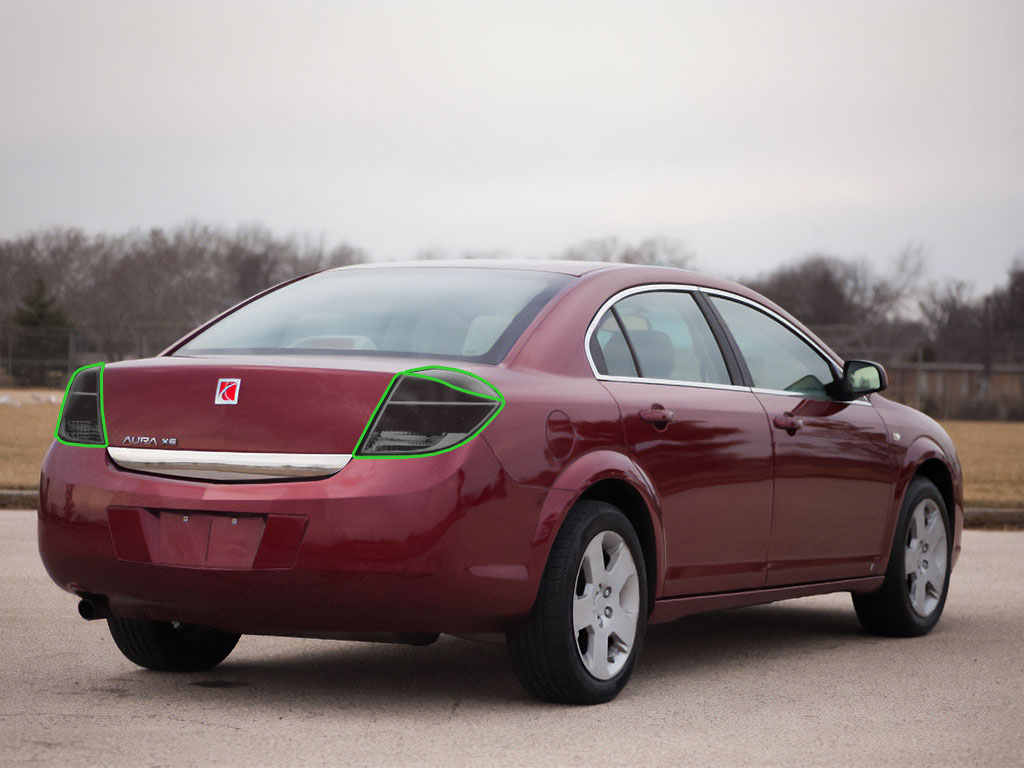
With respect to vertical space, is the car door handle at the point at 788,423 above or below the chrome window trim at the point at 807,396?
below

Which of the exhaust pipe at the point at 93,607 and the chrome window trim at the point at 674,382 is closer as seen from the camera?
the exhaust pipe at the point at 93,607

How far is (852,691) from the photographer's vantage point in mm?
5824

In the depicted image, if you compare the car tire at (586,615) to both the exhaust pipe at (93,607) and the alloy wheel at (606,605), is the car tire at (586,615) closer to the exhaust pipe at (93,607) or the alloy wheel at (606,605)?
the alloy wheel at (606,605)

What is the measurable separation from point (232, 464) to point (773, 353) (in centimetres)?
281

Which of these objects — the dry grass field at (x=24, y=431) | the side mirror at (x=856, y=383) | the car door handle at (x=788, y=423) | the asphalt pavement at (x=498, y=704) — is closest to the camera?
the asphalt pavement at (x=498, y=704)

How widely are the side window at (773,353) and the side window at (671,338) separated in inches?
8.4

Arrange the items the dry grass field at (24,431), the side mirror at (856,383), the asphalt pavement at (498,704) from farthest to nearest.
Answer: the dry grass field at (24,431) < the side mirror at (856,383) < the asphalt pavement at (498,704)

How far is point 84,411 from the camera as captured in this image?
5.24 meters

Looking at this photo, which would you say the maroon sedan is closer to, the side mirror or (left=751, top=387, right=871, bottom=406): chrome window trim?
(left=751, top=387, right=871, bottom=406): chrome window trim

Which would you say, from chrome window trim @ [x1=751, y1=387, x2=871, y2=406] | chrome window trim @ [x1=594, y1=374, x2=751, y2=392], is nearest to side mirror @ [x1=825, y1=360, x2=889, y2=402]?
chrome window trim @ [x1=751, y1=387, x2=871, y2=406]

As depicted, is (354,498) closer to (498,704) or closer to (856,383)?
(498,704)

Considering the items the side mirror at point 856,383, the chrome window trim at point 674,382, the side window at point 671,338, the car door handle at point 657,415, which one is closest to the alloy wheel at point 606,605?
the car door handle at point 657,415

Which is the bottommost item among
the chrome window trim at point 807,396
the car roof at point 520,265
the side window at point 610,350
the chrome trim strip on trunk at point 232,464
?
the chrome trim strip on trunk at point 232,464

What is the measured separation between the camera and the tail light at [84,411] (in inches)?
204
